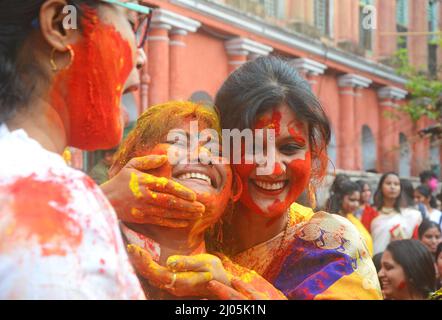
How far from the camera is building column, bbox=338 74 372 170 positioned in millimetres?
14867

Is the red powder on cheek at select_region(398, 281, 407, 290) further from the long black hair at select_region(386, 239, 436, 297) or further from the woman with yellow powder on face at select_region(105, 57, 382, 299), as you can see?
the woman with yellow powder on face at select_region(105, 57, 382, 299)

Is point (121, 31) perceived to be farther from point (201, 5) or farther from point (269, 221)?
point (201, 5)

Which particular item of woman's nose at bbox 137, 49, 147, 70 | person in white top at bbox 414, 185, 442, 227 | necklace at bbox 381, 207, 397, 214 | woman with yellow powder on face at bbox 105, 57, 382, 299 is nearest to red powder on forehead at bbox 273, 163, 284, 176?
woman with yellow powder on face at bbox 105, 57, 382, 299

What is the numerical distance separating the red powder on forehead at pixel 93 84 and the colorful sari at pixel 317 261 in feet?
2.47

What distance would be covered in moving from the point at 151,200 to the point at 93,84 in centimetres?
58

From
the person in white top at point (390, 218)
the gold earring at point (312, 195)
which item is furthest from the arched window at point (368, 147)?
the gold earring at point (312, 195)

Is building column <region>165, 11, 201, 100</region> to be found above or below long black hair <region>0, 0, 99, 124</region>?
above

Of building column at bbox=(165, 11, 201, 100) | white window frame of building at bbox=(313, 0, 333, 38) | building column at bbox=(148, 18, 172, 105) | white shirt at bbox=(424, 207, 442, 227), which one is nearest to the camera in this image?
white shirt at bbox=(424, 207, 442, 227)

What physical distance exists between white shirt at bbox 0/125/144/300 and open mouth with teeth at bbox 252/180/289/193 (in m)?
0.95

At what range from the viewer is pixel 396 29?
1647 centimetres

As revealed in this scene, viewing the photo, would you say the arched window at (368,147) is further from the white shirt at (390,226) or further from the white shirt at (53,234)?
the white shirt at (53,234)

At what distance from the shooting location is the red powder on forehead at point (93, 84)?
5.03 feet

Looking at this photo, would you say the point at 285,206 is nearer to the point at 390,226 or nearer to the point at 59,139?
the point at 59,139

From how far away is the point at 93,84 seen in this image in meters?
1.56
